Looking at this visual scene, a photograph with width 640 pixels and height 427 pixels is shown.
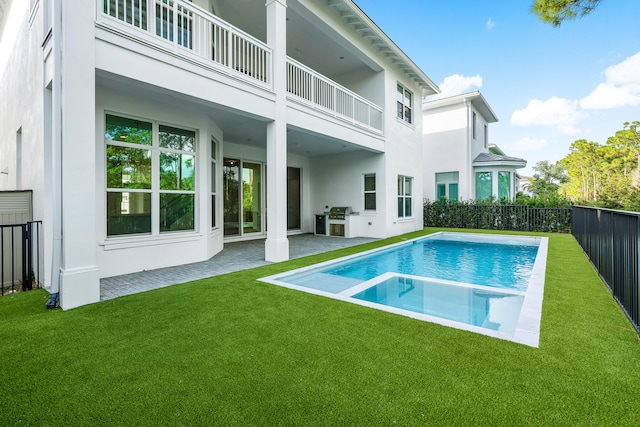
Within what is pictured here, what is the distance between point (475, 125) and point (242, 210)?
14700mm

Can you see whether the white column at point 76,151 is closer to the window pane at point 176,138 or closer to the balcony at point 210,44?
the balcony at point 210,44

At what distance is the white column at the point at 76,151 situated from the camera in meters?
3.83

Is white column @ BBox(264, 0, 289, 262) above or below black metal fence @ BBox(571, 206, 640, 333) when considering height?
above

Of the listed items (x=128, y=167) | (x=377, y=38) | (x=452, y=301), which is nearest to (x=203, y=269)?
(x=128, y=167)

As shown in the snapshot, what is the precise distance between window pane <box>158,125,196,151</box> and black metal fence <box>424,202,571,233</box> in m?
12.5

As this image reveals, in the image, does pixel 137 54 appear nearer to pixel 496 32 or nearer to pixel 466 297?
pixel 466 297

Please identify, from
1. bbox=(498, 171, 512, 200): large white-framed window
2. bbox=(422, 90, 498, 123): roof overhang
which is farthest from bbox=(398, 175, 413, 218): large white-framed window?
bbox=(498, 171, 512, 200): large white-framed window

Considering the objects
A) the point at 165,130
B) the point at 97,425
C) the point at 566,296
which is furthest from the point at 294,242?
the point at 97,425

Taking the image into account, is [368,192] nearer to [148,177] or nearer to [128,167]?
[148,177]

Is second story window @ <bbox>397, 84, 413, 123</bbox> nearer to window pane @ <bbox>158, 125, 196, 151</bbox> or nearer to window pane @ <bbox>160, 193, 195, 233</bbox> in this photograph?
window pane @ <bbox>158, 125, 196, 151</bbox>

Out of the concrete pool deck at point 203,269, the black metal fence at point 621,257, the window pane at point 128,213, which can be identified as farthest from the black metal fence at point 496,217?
the window pane at point 128,213

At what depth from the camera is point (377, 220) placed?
11.4m

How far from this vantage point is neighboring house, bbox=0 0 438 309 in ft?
13.0

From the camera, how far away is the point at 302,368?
2459 mm
